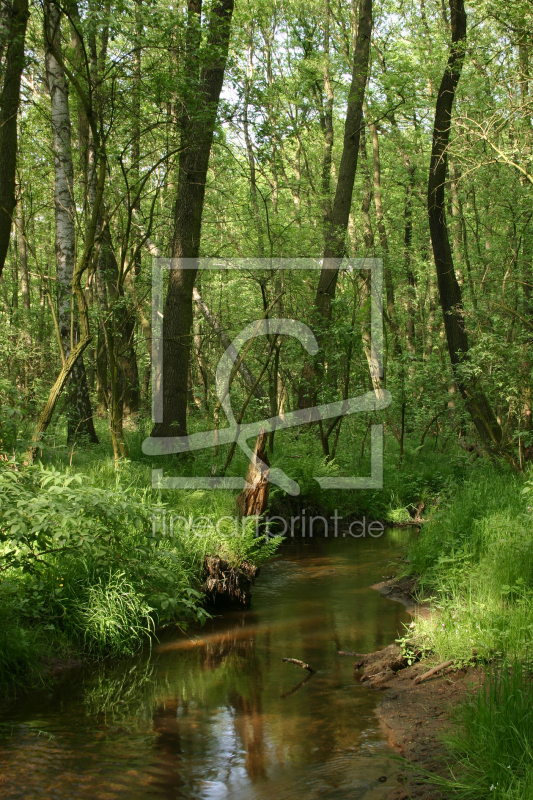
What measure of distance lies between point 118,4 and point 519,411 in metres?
8.85

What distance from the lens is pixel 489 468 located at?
10.1 m

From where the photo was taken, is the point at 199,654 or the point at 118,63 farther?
the point at 118,63

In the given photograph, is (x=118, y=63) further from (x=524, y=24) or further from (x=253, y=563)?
(x=253, y=563)

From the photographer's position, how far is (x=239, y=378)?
1462 centimetres

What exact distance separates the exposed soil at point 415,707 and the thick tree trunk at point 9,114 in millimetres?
6440

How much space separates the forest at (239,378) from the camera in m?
5.12

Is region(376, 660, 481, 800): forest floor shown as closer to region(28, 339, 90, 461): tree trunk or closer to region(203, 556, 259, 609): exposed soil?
region(203, 556, 259, 609): exposed soil

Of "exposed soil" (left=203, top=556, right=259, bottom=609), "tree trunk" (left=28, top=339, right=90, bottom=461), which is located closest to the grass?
"exposed soil" (left=203, top=556, right=259, bottom=609)

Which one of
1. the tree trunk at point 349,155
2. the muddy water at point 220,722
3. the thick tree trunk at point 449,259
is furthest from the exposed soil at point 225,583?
the tree trunk at point 349,155

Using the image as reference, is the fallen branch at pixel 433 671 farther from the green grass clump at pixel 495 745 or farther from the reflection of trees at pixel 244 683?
the reflection of trees at pixel 244 683

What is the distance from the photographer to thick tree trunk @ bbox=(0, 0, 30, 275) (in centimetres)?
791

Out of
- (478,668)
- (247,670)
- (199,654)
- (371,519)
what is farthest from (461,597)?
(371,519)

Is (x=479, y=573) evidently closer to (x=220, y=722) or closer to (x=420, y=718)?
(x=420, y=718)

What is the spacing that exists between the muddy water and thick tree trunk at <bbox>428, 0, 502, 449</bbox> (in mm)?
5134
